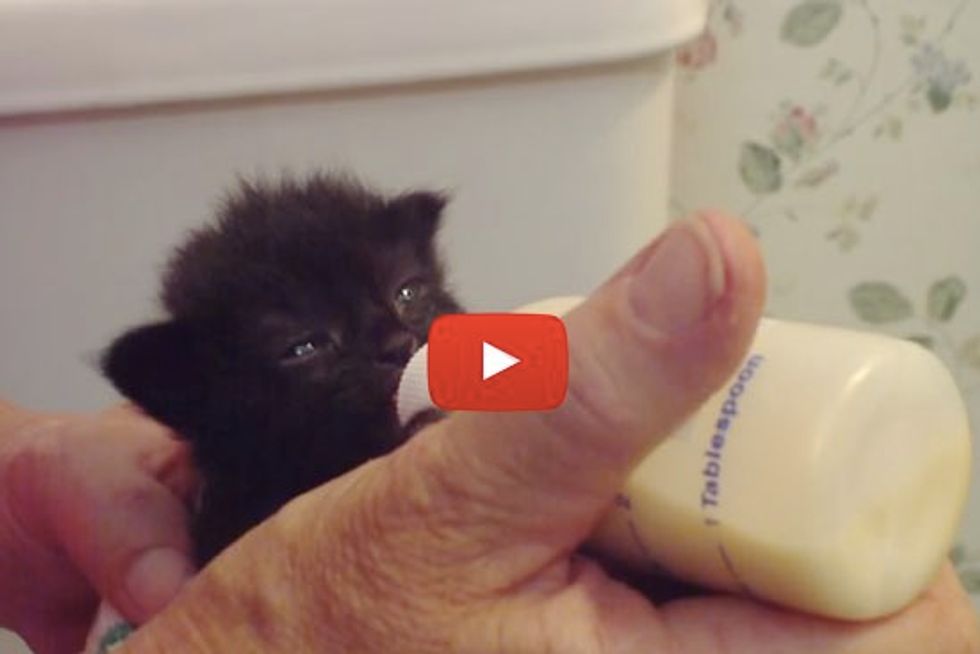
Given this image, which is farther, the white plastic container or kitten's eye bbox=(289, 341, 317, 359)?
the white plastic container

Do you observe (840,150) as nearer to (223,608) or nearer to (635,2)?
(635,2)

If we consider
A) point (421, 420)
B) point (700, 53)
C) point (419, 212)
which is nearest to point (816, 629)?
point (421, 420)

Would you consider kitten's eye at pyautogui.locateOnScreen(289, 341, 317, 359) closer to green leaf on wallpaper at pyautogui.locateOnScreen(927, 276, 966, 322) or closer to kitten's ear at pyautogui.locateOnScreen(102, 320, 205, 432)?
kitten's ear at pyautogui.locateOnScreen(102, 320, 205, 432)

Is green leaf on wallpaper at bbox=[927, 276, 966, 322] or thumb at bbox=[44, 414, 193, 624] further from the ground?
thumb at bbox=[44, 414, 193, 624]

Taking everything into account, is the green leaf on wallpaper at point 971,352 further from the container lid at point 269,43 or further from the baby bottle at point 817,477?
the baby bottle at point 817,477

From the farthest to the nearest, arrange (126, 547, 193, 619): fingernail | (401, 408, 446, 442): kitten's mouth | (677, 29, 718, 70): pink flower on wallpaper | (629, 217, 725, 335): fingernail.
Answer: (677, 29, 718, 70): pink flower on wallpaper < (126, 547, 193, 619): fingernail < (401, 408, 446, 442): kitten's mouth < (629, 217, 725, 335): fingernail

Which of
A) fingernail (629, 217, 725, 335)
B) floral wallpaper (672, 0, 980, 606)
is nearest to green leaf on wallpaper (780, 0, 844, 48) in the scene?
floral wallpaper (672, 0, 980, 606)

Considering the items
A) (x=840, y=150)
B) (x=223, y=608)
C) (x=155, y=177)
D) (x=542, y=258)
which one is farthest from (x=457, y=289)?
(x=840, y=150)

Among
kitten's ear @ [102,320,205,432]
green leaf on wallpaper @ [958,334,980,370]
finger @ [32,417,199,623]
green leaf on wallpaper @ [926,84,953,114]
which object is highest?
kitten's ear @ [102,320,205,432]
